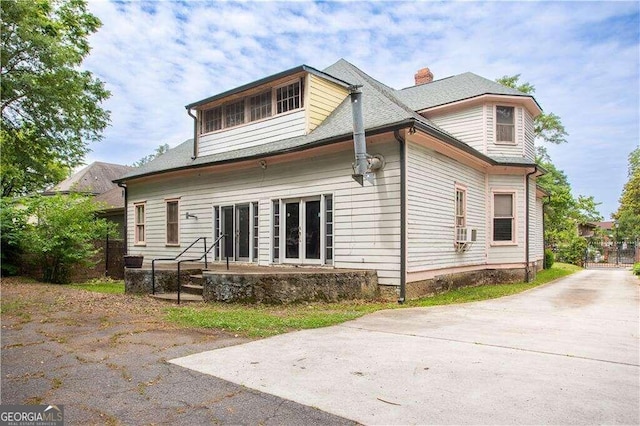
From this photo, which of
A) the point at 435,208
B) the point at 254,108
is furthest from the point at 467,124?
the point at 254,108

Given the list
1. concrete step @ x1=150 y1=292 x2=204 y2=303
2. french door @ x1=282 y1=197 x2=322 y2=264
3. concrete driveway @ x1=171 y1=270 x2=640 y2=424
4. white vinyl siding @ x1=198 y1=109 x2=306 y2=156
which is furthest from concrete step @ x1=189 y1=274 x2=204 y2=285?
concrete driveway @ x1=171 y1=270 x2=640 y2=424

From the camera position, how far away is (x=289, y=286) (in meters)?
8.31

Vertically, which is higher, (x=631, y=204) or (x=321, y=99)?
(x=321, y=99)

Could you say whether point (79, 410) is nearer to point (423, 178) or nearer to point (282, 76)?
point (423, 178)

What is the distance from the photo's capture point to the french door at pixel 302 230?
10117 millimetres

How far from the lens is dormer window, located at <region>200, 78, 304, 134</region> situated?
37.7 feet

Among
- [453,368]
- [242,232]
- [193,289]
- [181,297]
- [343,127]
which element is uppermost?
[343,127]

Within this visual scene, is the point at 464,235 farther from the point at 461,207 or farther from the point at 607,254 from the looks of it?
the point at 607,254

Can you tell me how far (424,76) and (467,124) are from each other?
203 inches

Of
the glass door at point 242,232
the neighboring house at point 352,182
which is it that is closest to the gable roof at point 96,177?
the neighboring house at point 352,182

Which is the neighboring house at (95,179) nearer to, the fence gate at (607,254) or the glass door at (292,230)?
the glass door at (292,230)

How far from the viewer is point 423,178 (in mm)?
9500

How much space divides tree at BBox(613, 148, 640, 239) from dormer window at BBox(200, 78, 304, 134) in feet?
130

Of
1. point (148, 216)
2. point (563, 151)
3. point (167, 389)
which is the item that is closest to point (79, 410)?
point (167, 389)
